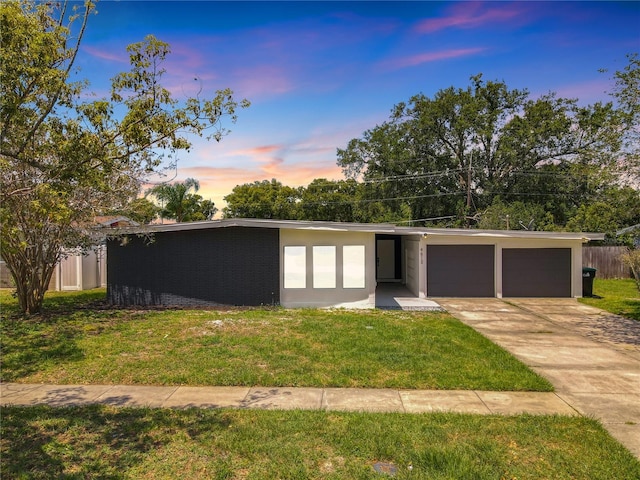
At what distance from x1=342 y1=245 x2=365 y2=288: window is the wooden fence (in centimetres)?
1589

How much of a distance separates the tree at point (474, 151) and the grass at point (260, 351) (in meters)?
24.2

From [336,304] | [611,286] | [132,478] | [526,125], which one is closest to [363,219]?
[526,125]

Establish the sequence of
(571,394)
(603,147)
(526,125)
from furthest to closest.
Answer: (526,125) < (603,147) < (571,394)

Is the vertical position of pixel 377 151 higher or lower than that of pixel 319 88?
higher

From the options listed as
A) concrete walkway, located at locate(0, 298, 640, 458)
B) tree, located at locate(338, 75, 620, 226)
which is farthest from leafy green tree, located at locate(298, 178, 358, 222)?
concrete walkway, located at locate(0, 298, 640, 458)

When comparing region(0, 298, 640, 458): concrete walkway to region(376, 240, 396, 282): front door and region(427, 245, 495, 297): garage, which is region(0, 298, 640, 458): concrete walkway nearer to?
region(427, 245, 495, 297): garage

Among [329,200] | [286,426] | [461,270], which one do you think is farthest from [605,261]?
[329,200]

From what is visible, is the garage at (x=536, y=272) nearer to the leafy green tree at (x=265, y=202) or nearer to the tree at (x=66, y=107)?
the tree at (x=66, y=107)

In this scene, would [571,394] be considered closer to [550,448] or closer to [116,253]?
[550,448]

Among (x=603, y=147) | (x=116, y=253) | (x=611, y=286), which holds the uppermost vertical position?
(x=603, y=147)

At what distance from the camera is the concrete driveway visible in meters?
5.31

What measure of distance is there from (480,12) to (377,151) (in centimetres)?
2675

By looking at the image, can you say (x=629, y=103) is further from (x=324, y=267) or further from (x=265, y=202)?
(x=265, y=202)

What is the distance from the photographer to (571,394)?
578cm
